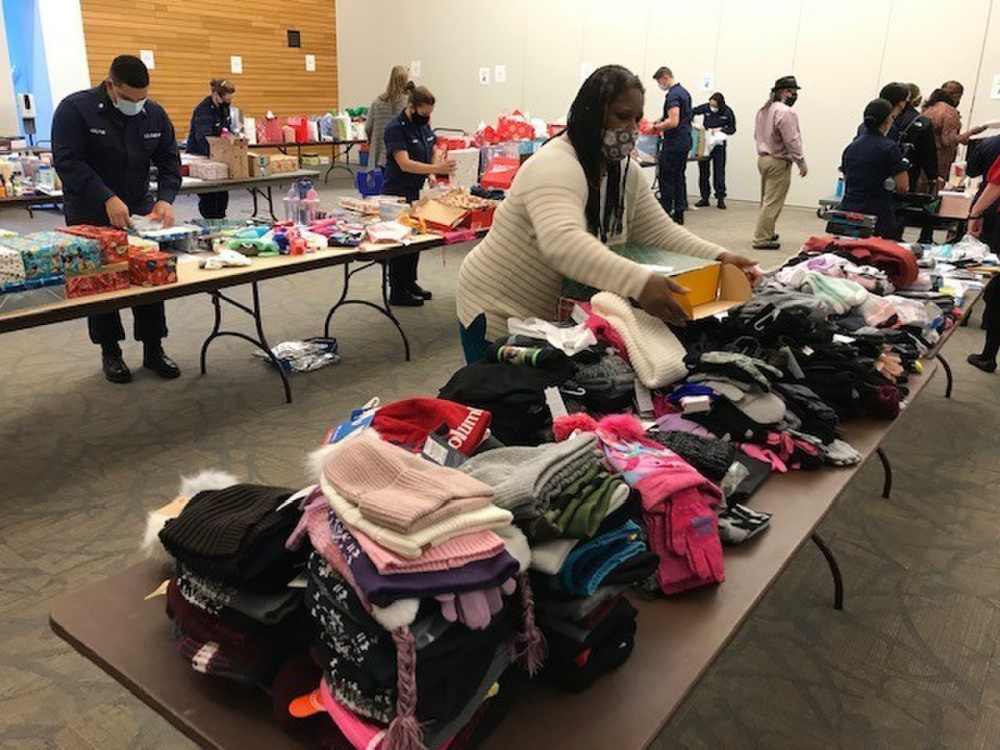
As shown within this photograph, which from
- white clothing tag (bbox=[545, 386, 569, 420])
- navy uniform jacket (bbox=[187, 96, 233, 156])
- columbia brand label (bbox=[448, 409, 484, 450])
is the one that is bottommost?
white clothing tag (bbox=[545, 386, 569, 420])

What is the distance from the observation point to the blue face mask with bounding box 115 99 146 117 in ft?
12.2

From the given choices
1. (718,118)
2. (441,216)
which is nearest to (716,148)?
(718,118)

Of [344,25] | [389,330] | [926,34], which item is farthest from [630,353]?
[344,25]

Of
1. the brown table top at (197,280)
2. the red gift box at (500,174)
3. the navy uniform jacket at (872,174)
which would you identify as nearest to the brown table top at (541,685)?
the brown table top at (197,280)

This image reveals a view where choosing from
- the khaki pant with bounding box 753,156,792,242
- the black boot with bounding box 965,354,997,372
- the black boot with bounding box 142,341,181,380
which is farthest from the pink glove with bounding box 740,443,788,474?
the khaki pant with bounding box 753,156,792,242

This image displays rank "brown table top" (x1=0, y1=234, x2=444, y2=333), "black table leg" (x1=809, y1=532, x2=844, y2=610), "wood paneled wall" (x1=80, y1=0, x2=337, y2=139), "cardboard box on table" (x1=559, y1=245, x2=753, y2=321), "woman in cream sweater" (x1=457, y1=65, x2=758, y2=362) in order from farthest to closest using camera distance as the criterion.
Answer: "wood paneled wall" (x1=80, y1=0, x2=337, y2=139) < "brown table top" (x1=0, y1=234, x2=444, y2=333) < "black table leg" (x1=809, y1=532, x2=844, y2=610) < "cardboard box on table" (x1=559, y1=245, x2=753, y2=321) < "woman in cream sweater" (x1=457, y1=65, x2=758, y2=362)

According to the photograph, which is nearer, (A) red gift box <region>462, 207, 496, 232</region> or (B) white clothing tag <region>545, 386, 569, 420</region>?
(B) white clothing tag <region>545, 386, 569, 420</region>

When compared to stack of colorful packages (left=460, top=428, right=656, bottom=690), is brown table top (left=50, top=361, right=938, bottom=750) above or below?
below

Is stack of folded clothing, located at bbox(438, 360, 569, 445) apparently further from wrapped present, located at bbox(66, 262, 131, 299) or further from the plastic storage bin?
the plastic storage bin

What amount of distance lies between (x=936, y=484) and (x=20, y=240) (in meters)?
3.80

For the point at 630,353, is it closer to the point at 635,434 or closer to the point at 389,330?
the point at 635,434

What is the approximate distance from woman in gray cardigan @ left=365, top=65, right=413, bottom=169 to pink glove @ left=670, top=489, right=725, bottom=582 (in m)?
5.49

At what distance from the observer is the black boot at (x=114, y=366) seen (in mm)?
4191

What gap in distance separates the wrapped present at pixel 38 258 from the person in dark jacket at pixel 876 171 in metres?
4.64
